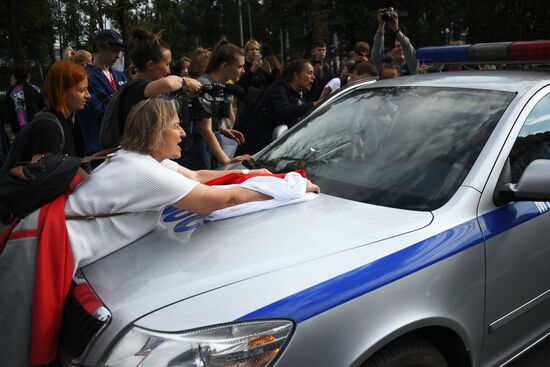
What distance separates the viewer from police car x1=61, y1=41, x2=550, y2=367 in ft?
5.04

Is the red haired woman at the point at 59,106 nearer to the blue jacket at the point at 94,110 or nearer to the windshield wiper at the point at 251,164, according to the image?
the windshield wiper at the point at 251,164

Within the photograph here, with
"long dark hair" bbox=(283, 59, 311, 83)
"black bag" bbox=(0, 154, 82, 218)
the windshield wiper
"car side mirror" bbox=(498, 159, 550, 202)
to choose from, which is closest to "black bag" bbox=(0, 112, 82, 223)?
"black bag" bbox=(0, 154, 82, 218)

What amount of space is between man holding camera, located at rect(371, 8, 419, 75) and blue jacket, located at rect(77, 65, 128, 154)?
104 inches

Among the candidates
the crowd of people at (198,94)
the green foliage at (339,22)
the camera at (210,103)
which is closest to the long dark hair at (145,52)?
the crowd of people at (198,94)

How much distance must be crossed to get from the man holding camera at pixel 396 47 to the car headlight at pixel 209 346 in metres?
3.39

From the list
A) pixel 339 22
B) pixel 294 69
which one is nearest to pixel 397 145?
pixel 294 69

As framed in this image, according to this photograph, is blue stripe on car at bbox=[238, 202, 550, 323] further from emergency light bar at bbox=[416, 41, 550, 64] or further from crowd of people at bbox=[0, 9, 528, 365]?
emergency light bar at bbox=[416, 41, 550, 64]

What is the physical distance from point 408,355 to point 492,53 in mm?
2141

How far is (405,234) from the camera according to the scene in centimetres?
187

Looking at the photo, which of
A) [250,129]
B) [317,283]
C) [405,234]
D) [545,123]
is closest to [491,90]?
[545,123]

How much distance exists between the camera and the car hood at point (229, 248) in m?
1.67

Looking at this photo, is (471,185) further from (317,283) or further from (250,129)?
(250,129)

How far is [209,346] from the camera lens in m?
1.48

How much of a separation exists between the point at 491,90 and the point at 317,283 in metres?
1.50
